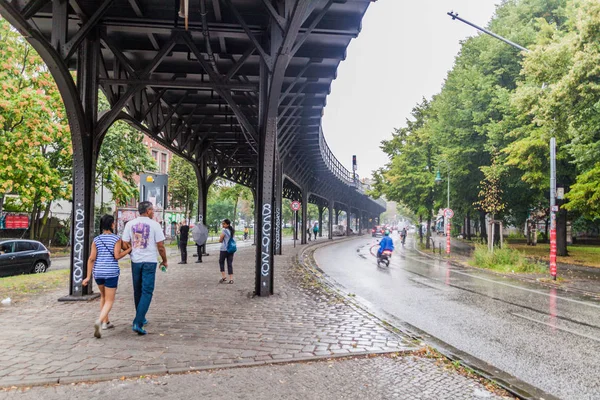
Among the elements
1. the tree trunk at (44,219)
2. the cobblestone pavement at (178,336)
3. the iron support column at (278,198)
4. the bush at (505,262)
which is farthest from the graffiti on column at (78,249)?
the tree trunk at (44,219)

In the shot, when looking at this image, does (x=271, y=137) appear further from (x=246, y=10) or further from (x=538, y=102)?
(x=538, y=102)

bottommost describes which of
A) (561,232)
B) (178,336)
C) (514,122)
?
(178,336)

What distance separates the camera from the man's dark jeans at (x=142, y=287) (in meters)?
6.67

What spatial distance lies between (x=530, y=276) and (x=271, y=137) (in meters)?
12.5

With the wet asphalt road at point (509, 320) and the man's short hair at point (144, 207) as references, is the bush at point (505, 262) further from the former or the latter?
the man's short hair at point (144, 207)

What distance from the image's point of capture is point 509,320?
887 centimetres

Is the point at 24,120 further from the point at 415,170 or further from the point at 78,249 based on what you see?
the point at 415,170

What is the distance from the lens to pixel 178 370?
5.07 m

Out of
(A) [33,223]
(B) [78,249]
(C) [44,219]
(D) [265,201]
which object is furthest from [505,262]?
(C) [44,219]

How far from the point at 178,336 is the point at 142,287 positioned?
→ 0.88 m

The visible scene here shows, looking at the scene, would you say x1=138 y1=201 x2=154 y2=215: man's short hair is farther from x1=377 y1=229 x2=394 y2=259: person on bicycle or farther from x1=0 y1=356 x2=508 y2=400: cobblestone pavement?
x1=377 y1=229 x2=394 y2=259: person on bicycle

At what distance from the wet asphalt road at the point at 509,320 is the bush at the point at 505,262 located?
3452mm

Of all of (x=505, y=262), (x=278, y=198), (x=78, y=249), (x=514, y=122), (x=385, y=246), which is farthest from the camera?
(x=514, y=122)

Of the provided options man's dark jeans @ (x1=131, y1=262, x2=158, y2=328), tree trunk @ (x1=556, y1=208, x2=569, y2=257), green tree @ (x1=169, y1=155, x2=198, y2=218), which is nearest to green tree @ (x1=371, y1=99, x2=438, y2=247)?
tree trunk @ (x1=556, y1=208, x2=569, y2=257)
